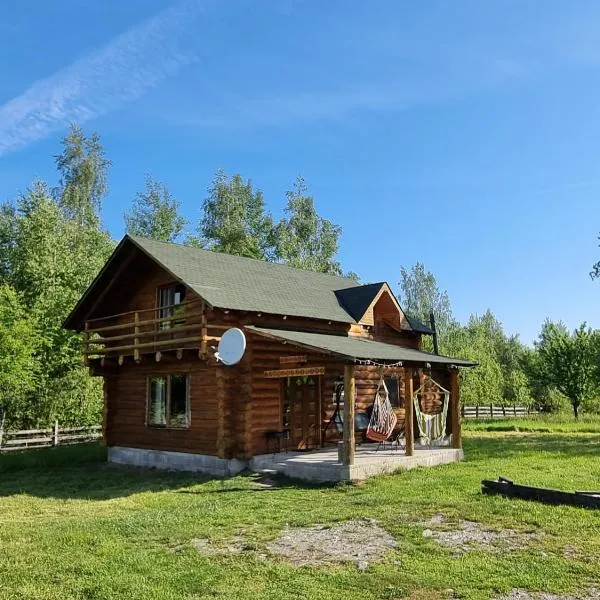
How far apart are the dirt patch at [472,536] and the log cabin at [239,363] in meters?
4.24

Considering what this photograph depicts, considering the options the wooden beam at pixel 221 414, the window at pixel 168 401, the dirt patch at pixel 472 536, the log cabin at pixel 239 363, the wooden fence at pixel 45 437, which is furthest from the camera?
the wooden fence at pixel 45 437

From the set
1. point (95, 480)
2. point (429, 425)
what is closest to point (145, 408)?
point (95, 480)

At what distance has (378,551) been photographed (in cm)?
703

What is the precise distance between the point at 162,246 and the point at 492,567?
1319 centimetres

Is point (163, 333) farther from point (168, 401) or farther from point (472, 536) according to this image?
point (472, 536)

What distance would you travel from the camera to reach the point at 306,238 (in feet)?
130

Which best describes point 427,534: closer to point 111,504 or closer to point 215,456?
point 111,504

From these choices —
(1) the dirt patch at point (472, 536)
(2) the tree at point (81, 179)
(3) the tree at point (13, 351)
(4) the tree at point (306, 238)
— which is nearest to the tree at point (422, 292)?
(4) the tree at point (306, 238)

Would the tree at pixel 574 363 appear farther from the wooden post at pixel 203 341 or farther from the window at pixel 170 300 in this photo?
the wooden post at pixel 203 341

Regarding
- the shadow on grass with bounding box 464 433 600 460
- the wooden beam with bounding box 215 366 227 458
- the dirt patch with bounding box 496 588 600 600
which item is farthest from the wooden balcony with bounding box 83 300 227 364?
the dirt patch with bounding box 496 588 600 600

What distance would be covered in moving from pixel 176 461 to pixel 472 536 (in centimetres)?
1002

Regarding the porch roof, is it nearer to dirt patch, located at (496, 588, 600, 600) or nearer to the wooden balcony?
the wooden balcony

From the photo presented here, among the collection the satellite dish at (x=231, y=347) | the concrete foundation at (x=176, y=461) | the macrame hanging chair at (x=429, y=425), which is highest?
the satellite dish at (x=231, y=347)

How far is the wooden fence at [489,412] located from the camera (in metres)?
34.8
